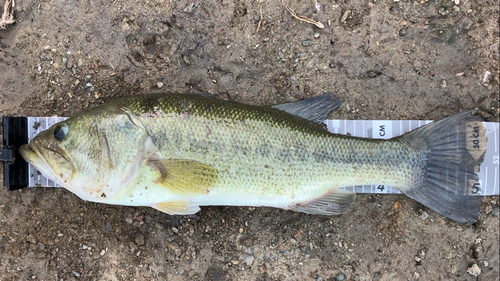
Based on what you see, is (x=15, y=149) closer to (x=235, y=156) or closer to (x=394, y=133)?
(x=235, y=156)

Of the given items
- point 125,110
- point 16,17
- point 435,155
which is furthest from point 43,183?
point 435,155

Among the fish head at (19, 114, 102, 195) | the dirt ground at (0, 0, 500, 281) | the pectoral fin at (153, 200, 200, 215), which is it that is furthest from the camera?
the dirt ground at (0, 0, 500, 281)

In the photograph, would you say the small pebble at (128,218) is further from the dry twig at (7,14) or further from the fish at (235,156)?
the dry twig at (7,14)

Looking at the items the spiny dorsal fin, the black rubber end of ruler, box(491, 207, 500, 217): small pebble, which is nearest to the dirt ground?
box(491, 207, 500, 217): small pebble

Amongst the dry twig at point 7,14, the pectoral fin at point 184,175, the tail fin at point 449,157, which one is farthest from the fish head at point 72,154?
the tail fin at point 449,157

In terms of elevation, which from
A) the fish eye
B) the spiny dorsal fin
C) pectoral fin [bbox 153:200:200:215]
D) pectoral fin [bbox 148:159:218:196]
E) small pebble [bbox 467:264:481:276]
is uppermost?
the spiny dorsal fin

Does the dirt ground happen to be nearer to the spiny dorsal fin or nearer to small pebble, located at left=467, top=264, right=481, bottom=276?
small pebble, located at left=467, top=264, right=481, bottom=276

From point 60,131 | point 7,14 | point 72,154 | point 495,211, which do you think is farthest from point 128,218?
point 495,211
